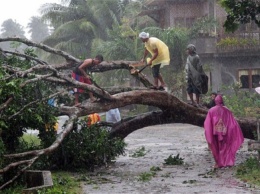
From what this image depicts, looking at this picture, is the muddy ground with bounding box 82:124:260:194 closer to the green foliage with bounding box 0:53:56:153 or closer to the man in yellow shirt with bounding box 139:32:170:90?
the green foliage with bounding box 0:53:56:153

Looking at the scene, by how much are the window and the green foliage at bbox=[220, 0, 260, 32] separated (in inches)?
772

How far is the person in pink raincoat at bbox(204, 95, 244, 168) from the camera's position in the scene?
12.1m

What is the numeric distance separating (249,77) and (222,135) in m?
17.3

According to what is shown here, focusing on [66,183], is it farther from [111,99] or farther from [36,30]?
[36,30]

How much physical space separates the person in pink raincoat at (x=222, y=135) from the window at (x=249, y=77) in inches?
666

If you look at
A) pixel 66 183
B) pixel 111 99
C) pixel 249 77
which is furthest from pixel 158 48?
pixel 249 77

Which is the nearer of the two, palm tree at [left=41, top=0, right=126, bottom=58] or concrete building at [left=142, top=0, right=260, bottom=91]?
concrete building at [left=142, top=0, right=260, bottom=91]

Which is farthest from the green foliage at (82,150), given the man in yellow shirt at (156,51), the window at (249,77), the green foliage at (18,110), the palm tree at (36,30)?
the palm tree at (36,30)

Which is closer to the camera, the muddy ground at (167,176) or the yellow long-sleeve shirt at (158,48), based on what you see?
the muddy ground at (167,176)

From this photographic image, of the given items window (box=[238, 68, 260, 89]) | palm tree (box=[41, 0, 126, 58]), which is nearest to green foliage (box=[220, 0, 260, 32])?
window (box=[238, 68, 260, 89])

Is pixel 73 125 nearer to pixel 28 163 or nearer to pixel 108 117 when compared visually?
pixel 28 163

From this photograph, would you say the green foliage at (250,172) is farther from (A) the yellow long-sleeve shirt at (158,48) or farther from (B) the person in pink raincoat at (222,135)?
(A) the yellow long-sleeve shirt at (158,48)

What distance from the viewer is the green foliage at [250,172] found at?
401 inches

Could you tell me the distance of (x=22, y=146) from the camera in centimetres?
1127
